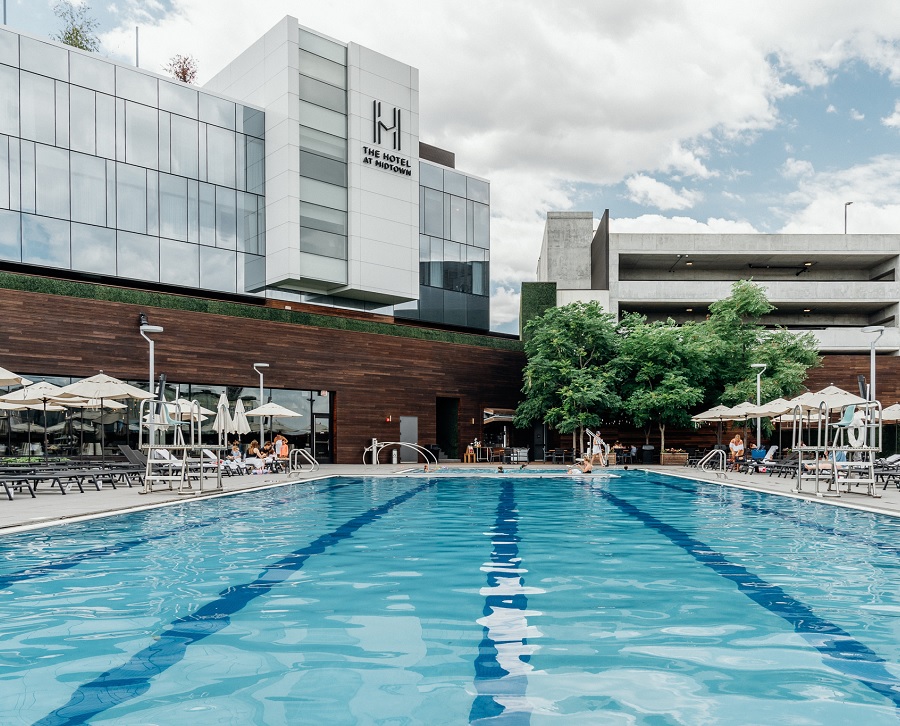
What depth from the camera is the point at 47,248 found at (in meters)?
24.8

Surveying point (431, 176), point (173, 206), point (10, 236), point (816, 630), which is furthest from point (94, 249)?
point (816, 630)

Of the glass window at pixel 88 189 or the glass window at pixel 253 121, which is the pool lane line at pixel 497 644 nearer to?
the glass window at pixel 88 189

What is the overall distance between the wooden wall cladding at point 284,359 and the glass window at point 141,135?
21.5 ft

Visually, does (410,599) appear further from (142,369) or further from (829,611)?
(142,369)

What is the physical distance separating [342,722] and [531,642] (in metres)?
1.63

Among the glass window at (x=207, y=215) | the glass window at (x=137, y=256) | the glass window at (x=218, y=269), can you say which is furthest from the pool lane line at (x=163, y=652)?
the glass window at (x=207, y=215)

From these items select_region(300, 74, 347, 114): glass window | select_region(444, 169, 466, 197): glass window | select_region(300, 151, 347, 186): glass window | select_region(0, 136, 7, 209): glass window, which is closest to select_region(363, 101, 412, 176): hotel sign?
select_region(300, 151, 347, 186): glass window

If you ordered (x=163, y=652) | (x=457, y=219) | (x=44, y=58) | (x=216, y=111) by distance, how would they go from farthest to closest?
1. (x=457, y=219)
2. (x=216, y=111)
3. (x=44, y=58)
4. (x=163, y=652)

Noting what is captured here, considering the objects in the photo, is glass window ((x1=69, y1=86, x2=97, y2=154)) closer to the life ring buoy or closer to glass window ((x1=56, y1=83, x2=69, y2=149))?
glass window ((x1=56, y1=83, x2=69, y2=149))

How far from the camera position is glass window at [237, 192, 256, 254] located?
3017 cm

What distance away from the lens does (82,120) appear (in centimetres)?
2597

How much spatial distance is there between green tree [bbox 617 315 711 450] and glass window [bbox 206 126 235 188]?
18315mm

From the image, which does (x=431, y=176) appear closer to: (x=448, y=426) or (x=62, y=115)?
(x=448, y=426)

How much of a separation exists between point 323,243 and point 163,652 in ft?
90.7
